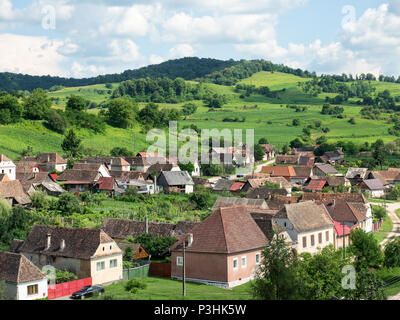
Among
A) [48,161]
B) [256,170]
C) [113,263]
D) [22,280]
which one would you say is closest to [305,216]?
[113,263]

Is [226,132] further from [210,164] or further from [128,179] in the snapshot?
[128,179]

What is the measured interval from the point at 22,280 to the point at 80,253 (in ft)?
17.8

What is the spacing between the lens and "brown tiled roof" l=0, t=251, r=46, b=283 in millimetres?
26984

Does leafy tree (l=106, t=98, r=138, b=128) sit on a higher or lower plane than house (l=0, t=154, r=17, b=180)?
higher

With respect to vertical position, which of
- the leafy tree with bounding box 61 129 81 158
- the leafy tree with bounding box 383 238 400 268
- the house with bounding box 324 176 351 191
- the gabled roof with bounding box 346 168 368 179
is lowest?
the leafy tree with bounding box 383 238 400 268

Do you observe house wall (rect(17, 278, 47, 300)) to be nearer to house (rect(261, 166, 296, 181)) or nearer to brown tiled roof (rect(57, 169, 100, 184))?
brown tiled roof (rect(57, 169, 100, 184))

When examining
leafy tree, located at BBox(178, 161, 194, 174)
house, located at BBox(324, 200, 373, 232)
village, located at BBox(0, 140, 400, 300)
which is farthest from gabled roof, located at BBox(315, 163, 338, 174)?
house, located at BBox(324, 200, 373, 232)

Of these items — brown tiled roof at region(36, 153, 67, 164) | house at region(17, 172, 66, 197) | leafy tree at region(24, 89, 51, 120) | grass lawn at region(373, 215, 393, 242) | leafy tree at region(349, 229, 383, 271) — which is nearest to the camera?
leafy tree at region(349, 229, 383, 271)

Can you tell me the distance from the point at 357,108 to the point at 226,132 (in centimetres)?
6141

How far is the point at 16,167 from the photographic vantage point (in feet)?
237

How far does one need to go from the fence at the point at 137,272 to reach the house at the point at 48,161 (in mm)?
47991

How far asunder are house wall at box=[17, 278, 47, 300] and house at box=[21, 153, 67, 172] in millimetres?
52277

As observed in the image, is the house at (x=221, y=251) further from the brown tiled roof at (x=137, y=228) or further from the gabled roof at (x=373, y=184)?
the gabled roof at (x=373, y=184)

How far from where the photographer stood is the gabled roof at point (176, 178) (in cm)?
7412
